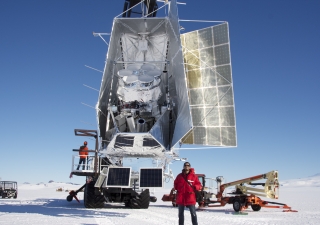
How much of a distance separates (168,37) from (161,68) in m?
1.43

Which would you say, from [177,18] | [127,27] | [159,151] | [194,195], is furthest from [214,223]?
[127,27]

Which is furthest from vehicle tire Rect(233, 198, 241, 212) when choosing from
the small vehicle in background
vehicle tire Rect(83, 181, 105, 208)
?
the small vehicle in background

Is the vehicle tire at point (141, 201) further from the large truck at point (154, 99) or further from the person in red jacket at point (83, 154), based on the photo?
the person in red jacket at point (83, 154)

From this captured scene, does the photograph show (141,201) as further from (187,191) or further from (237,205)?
(187,191)

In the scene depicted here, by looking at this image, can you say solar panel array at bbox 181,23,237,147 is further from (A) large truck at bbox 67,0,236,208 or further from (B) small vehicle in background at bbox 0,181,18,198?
(B) small vehicle in background at bbox 0,181,18,198

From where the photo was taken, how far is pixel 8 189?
31.0m

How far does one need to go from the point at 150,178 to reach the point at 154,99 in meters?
3.45

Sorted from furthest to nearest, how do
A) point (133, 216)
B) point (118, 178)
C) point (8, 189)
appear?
1. point (8, 189)
2. point (118, 178)
3. point (133, 216)

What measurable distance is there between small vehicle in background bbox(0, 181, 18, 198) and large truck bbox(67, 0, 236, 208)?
17837mm

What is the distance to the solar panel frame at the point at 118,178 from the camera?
14.0 meters

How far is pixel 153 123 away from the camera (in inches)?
602

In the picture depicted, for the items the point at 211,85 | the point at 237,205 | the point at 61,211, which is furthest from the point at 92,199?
the point at 211,85

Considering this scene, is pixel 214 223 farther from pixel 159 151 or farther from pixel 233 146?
pixel 233 146

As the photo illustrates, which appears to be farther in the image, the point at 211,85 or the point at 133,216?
the point at 211,85
